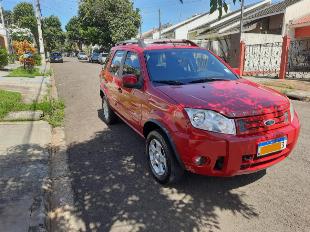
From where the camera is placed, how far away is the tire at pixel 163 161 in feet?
12.2

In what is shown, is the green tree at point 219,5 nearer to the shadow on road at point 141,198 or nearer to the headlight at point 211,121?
the headlight at point 211,121

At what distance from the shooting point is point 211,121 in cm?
329

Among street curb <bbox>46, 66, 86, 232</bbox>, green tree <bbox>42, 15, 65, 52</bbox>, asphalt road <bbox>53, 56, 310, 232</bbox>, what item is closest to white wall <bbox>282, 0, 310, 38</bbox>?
asphalt road <bbox>53, 56, 310, 232</bbox>

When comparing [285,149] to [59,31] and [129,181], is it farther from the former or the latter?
[59,31]

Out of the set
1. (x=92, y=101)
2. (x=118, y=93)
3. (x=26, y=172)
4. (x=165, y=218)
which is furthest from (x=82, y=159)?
(x=92, y=101)

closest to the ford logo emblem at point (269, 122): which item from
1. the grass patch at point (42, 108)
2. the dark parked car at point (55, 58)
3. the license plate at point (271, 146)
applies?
the license plate at point (271, 146)

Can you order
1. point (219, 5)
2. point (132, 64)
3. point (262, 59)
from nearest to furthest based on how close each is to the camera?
point (219, 5)
point (132, 64)
point (262, 59)

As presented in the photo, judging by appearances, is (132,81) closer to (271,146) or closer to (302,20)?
(271,146)

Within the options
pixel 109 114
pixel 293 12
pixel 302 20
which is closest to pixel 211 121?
pixel 109 114

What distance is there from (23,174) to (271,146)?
11.0 ft

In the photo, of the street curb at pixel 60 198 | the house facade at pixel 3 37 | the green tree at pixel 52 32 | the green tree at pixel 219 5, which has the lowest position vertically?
the street curb at pixel 60 198

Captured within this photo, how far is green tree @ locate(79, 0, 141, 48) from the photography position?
3788 centimetres

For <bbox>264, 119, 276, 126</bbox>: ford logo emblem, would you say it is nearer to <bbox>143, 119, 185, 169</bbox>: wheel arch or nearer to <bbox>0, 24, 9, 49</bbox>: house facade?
<bbox>143, 119, 185, 169</bbox>: wheel arch

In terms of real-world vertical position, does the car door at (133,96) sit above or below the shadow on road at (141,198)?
above
